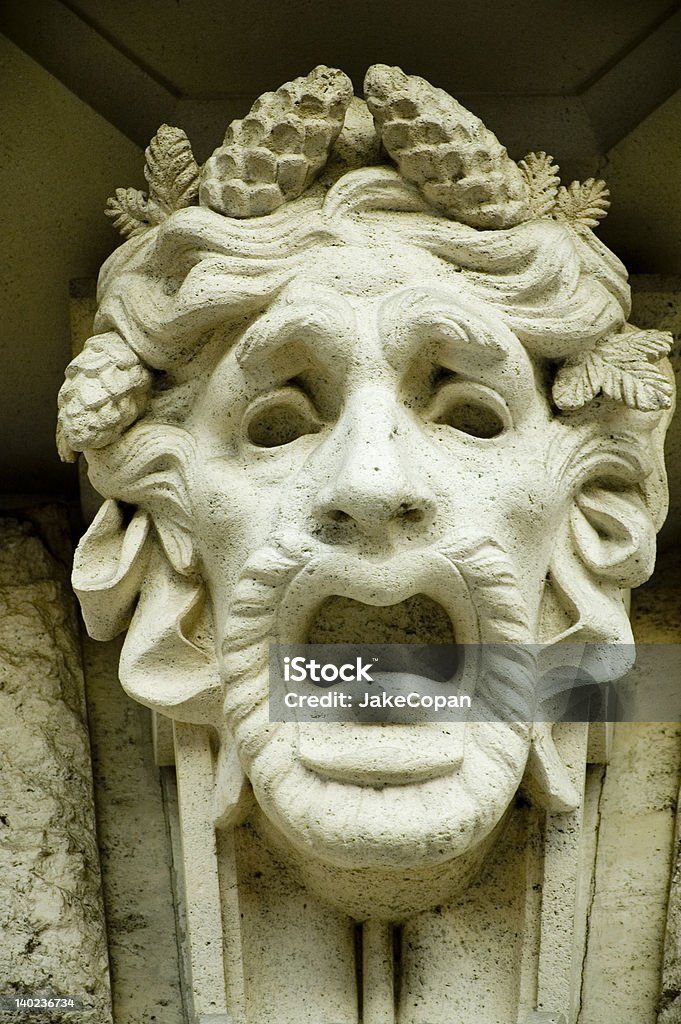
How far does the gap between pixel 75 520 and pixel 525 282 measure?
3.04 ft

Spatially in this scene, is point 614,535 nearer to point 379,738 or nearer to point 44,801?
point 379,738

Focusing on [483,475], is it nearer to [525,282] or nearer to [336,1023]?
[525,282]

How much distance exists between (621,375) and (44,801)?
97 cm

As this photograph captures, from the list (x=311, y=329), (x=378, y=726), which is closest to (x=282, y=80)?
(x=311, y=329)

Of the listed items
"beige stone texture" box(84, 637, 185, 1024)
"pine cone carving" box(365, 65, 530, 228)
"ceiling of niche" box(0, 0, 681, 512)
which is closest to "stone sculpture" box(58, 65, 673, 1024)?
"pine cone carving" box(365, 65, 530, 228)

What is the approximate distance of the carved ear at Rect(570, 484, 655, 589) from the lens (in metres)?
2.22

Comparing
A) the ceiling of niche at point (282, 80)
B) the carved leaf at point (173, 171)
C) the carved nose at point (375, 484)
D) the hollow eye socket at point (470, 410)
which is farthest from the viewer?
the ceiling of niche at point (282, 80)

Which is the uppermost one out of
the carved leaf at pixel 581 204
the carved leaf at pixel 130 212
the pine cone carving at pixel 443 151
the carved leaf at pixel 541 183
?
the pine cone carving at pixel 443 151

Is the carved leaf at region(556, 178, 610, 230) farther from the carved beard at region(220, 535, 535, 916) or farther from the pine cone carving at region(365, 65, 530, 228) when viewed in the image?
the carved beard at region(220, 535, 535, 916)

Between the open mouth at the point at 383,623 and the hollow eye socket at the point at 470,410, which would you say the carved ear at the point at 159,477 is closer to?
the open mouth at the point at 383,623

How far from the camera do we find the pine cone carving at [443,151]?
2.19 m

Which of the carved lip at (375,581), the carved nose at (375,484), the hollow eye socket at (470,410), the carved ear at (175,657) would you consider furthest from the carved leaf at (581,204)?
the carved ear at (175,657)

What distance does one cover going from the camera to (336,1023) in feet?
7.32

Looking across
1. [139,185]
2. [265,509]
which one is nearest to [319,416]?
[265,509]
